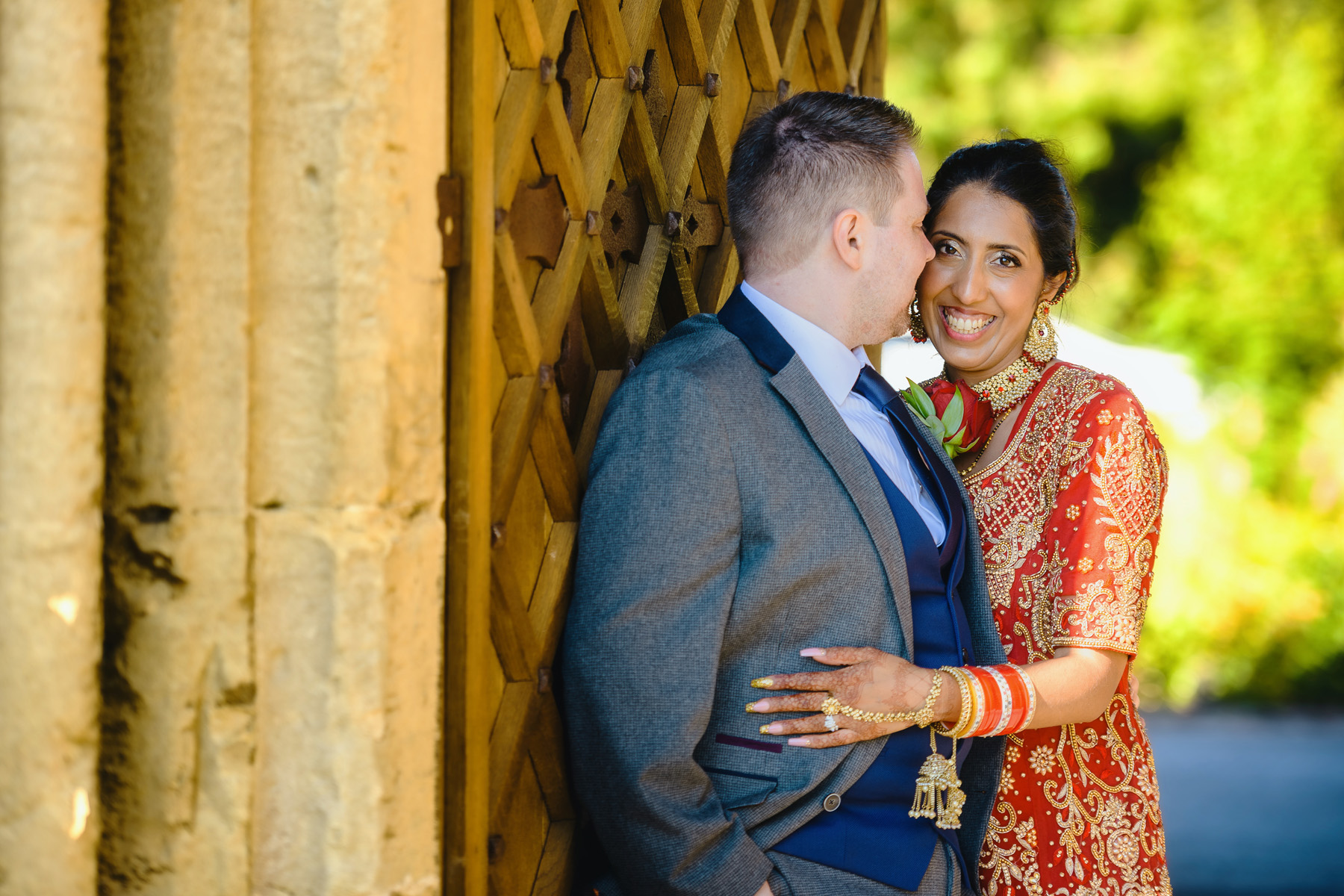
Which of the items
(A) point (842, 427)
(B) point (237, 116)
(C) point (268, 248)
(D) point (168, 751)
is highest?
(B) point (237, 116)

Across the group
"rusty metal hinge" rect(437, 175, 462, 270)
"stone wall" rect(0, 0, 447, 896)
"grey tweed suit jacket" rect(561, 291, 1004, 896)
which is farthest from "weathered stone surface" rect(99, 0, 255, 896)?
"grey tweed suit jacket" rect(561, 291, 1004, 896)

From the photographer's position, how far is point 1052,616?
2.15 m

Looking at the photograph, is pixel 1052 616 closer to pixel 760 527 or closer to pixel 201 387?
pixel 760 527

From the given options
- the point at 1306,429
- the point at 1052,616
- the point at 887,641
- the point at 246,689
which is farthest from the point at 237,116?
the point at 1306,429

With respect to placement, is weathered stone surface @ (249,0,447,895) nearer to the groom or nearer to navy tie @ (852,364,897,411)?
the groom

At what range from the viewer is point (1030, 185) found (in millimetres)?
2453

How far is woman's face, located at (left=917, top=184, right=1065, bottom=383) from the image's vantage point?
7.93 feet

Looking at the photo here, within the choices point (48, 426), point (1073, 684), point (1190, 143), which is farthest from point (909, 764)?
point (1190, 143)

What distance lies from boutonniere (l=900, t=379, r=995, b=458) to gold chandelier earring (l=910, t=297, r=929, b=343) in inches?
5.6

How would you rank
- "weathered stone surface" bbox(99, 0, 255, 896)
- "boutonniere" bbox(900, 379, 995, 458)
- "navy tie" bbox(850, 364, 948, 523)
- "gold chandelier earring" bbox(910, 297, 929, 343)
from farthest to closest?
1. "gold chandelier earring" bbox(910, 297, 929, 343)
2. "boutonniere" bbox(900, 379, 995, 458)
3. "navy tie" bbox(850, 364, 948, 523)
4. "weathered stone surface" bbox(99, 0, 255, 896)

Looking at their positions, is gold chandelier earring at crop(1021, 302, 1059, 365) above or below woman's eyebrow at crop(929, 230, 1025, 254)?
below

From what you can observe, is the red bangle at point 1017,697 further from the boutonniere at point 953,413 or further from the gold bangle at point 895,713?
the boutonniere at point 953,413

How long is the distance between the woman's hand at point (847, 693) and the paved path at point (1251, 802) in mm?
3726

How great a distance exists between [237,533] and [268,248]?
33cm
